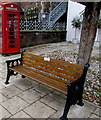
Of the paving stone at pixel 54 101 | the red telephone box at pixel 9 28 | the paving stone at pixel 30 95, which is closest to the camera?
the paving stone at pixel 54 101

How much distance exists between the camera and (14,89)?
333 cm

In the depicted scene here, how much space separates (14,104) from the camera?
2.73 m

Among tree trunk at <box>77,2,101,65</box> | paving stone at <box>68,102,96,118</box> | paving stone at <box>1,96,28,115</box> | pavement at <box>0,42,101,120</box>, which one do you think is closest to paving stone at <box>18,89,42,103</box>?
pavement at <box>0,42,101,120</box>

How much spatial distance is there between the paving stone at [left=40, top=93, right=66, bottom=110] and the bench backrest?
0.46 meters

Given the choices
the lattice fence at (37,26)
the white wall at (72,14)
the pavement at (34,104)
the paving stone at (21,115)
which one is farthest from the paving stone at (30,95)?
the white wall at (72,14)

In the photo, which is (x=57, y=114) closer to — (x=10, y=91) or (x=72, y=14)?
(x=10, y=91)

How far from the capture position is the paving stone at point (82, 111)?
2.48 meters

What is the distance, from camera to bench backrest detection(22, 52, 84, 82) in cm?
266

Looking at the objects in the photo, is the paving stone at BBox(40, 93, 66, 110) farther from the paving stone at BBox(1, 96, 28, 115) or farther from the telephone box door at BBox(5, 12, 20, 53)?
the telephone box door at BBox(5, 12, 20, 53)

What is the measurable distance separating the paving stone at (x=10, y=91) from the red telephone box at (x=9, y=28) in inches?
135

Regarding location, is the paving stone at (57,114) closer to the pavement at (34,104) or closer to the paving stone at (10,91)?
the pavement at (34,104)

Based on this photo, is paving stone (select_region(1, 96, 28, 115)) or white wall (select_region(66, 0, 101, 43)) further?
white wall (select_region(66, 0, 101, 43))

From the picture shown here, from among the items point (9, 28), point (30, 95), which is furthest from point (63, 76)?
point (9, 28)

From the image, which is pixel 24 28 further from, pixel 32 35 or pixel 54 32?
pixel 54 32
